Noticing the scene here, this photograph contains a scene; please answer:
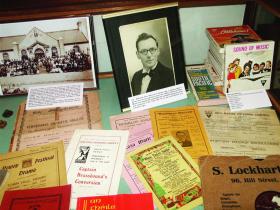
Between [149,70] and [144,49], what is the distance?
2.9 inches

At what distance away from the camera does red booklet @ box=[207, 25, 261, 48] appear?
1.02 m

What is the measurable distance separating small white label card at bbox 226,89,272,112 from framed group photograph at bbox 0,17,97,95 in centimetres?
49

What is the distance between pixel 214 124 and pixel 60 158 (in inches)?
18.9

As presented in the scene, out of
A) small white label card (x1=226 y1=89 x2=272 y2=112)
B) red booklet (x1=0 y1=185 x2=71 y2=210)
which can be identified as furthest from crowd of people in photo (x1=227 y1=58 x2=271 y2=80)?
red booklet (x1=0 y1=185 x2=71 y2=210)

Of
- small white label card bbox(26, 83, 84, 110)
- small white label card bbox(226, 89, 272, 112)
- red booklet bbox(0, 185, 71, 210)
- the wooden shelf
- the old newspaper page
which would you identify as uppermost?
the wooden shelf

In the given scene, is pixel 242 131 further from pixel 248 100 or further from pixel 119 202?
pixel 119 202

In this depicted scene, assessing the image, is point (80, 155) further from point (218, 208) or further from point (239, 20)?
point (239, 20)

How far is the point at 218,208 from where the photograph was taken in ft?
2.36

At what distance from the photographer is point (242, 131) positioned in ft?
3.02

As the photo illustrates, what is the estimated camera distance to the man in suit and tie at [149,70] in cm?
99

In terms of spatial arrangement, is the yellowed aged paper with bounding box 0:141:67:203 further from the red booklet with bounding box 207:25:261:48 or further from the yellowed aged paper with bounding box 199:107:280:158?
the red booklet with bounding box 207:25:261:48

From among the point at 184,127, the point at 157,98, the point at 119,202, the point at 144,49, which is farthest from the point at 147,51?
the point at 119,202

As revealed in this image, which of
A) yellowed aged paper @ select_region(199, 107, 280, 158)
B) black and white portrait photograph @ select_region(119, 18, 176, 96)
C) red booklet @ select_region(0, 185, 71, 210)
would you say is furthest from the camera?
black and white portrait photograph @ select_region(119, 18, 176, 96)

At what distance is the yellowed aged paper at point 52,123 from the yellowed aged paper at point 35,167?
0.03m
